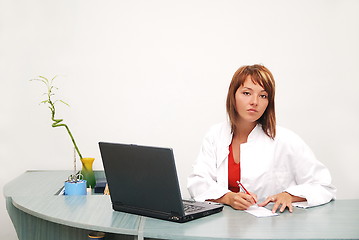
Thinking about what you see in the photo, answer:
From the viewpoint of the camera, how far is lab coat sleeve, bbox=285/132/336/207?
2301 mm

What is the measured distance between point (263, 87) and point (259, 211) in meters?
0.66

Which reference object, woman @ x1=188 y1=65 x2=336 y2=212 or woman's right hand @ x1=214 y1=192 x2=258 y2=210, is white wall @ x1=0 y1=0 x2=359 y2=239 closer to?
woman @ x1=188 y1=65 x2=336 y2=212

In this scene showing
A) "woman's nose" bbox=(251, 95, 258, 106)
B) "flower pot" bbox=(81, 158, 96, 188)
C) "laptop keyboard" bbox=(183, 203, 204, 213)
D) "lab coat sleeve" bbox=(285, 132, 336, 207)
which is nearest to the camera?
"laptop keyboard" bbox=(183, 203, 204, 213)

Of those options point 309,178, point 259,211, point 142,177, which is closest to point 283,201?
point 259,211

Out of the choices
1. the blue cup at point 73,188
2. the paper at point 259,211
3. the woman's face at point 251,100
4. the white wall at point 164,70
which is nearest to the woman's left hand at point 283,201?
the paper at point 259,211

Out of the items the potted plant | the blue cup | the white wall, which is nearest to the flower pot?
the potted plant

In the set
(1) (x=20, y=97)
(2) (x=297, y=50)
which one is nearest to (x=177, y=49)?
(2) (x=297, y=50)


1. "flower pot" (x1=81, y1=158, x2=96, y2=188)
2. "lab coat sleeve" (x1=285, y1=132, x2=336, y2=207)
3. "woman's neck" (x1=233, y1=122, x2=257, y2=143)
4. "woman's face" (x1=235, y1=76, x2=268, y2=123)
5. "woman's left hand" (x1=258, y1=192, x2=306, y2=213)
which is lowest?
"flower pot" (x1=81, y1=158, x2=96, y2=188)

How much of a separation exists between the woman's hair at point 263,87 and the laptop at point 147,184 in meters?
0.63

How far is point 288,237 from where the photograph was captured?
5.85ft

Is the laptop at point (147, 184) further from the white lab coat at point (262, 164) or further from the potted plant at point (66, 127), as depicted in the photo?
the potted plant at point (66, 127)

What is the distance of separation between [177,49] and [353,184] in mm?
1624

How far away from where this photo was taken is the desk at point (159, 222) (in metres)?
1.84

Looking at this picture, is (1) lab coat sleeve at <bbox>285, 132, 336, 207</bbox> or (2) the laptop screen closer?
(2) the laptop screen
